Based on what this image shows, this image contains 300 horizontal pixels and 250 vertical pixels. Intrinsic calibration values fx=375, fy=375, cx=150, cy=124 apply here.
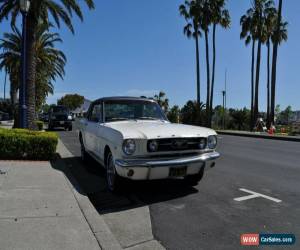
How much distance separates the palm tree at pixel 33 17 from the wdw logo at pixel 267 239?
14.5 metres

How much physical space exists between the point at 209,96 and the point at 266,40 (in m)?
8.74

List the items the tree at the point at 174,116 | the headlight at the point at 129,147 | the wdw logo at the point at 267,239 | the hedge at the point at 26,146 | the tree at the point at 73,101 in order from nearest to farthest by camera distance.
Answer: the wdw logo at the point at 267,239, the headlight at the point at 129,147, the hedge at the point at 26,146, the tree at the point at 174,116, the tree at the point at 73,101

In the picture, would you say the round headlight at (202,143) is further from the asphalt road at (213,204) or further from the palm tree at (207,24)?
the palm tree at (207,24)

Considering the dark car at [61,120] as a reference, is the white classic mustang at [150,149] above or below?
below

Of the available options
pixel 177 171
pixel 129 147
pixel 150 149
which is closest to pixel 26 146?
pixel 129 147

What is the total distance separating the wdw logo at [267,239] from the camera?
4.39 metres

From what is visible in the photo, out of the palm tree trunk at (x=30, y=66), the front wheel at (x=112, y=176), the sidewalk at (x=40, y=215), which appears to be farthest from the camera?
the palm tree trunk at (x=30, y=66)

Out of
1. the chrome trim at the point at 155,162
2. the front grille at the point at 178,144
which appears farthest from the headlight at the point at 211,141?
the chrome trim at the point at 155,162

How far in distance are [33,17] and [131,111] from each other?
11.4m

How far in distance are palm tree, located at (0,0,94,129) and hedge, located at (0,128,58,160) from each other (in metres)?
8.10

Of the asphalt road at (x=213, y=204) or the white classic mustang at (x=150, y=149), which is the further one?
the white classic mustang at (x=150, y=149)

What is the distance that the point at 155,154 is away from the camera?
20.2 ft

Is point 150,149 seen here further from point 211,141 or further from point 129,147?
point 211,141

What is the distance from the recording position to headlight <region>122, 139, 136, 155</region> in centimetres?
607
